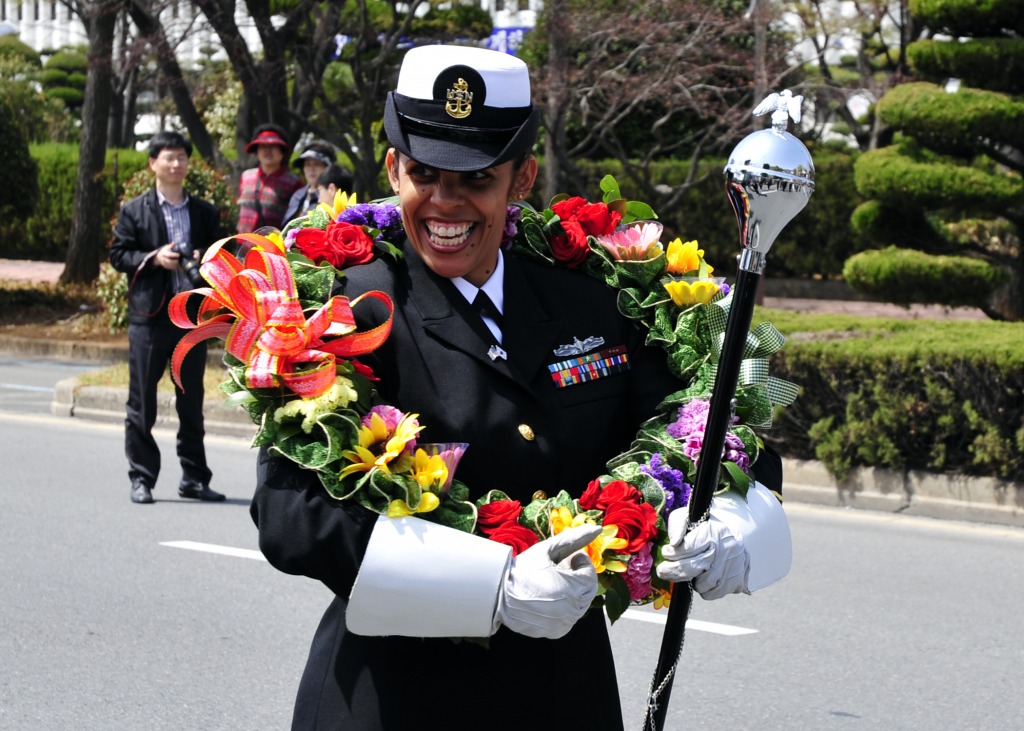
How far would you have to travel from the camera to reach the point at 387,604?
224 cm

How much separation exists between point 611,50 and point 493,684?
1688 centimetres

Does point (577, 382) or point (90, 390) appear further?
point (90, 390)

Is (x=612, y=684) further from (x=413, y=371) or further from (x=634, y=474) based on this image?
(x=413, y=371)

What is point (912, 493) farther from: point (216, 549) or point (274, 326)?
point (274, 326)

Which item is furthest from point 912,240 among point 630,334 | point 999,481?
point 630,334

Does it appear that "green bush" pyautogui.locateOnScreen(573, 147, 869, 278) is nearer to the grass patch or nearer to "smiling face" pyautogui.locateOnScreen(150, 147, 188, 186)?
the grass patch

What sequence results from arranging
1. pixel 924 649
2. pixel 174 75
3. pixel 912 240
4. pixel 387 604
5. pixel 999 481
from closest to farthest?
1. pixel 387 604
2. pixel 924 649
3. pixel 999 481
4. pixel 912 240
5. pixel 174 75

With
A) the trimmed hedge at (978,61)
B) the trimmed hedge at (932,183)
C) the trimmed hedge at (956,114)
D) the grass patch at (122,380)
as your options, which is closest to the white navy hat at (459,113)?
the grass patch at (122,380)

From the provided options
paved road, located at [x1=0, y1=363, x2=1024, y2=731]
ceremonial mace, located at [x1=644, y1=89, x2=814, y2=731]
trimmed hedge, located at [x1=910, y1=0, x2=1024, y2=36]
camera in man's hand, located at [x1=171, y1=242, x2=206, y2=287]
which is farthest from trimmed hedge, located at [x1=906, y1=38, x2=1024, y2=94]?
ceremonial mace, located at [x1=644, y1=89, x2=814, y2=731]

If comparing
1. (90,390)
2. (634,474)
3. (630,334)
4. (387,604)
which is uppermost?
(630,334)

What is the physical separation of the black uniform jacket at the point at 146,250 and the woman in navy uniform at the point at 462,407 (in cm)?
618

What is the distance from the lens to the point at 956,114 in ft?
41.5

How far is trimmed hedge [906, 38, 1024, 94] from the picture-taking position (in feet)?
42.8

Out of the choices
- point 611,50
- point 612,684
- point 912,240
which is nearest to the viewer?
point 612,684
